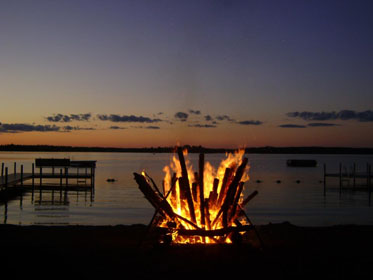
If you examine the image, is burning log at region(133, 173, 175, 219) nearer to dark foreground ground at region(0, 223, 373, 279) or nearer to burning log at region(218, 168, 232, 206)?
dark foreground ground at region(0, 223, 373, 279)

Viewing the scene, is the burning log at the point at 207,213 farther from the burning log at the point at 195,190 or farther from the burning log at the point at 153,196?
the burning log at the point at 153,196

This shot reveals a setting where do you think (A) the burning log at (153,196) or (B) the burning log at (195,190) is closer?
(A) the burning log at (153,196)

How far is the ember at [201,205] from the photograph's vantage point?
26.5 feet

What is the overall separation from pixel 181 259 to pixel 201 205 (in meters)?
1.21

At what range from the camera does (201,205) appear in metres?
8.23

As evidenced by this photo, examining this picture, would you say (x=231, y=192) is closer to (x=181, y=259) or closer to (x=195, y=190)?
(x=195, y=190)

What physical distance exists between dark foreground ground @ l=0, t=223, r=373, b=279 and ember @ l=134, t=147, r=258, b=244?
1.12 ft

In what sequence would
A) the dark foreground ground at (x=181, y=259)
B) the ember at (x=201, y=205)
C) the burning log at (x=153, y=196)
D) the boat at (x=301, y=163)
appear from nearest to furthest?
1. the dark foreground ground at (x=181, y=259)
2. the ember at (x=201, y=205)
3. the burning log at (x=153, y=196)
4. the boat at (x=301, y=163)

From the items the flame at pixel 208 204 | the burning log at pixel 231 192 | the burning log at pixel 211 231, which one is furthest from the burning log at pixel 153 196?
the burning log at pixel 231 192

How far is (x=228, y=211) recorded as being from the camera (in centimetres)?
837

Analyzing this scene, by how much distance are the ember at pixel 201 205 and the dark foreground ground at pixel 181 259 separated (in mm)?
342

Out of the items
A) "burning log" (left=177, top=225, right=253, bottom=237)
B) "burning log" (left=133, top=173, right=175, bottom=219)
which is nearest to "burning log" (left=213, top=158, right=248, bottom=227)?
"burning log" (left=177, top=225, right=253, bottom=237)

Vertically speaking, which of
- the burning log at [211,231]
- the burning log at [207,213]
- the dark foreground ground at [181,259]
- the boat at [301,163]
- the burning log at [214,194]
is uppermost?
the burning log at [214,194]

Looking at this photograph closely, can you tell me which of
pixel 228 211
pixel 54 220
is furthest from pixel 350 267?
pixel 54 220
